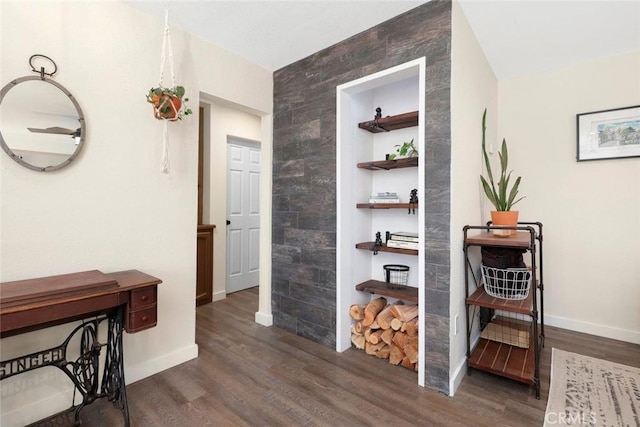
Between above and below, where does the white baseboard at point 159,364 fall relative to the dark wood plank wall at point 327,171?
below

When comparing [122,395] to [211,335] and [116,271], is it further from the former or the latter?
[211,335]

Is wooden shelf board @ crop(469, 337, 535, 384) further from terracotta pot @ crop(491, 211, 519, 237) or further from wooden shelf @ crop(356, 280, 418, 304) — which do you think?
terracotta pot @ crop(491, 211, 519, 237)

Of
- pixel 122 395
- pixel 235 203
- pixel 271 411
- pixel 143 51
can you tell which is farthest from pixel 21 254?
pixel 235 203

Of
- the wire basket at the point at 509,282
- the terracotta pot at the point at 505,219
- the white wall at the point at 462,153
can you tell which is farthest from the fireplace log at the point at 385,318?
the terracotta pot at the point at 505,219

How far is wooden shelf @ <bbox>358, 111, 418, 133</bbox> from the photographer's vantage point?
7.68 feet

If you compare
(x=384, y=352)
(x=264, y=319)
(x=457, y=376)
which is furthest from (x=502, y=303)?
(x=264, y=319)

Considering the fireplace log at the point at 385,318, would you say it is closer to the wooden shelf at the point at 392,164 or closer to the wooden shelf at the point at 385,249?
the wooden shelf at the point at 385,249

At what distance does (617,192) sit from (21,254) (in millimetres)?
4553

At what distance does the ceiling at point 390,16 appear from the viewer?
2080 millimetres

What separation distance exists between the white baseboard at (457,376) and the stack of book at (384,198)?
1.32 metres

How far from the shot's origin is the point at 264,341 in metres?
2.72

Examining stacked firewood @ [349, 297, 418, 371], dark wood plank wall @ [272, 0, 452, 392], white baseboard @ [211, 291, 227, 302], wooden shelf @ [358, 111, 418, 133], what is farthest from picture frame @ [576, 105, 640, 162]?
white baseboard @ [211, 291, 227, 302]

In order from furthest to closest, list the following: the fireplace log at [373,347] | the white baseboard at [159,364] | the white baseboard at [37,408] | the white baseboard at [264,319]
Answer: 1. the white baseboard at [264,319]
2. the fireplace log at [373,347]
3. the white baseboard at [159,364]
4. the white baseboard at [37,408]

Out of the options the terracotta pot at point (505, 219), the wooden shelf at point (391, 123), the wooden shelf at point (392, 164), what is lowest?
the terracotta pot at point (505, 219)
